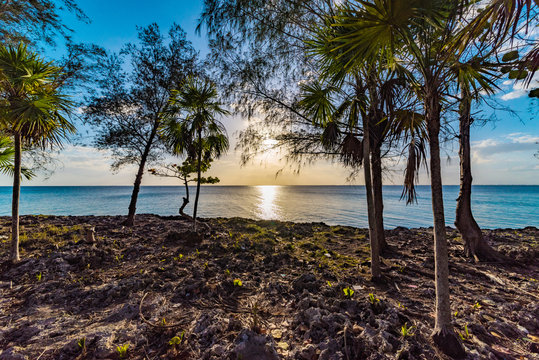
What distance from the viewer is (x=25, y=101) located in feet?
11.9

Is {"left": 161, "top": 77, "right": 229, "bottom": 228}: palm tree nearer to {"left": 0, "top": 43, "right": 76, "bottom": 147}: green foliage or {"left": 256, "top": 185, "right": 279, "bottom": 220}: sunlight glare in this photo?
{"left": 0, "top": 43, "right": 76, "bottom": 147}: green foliage

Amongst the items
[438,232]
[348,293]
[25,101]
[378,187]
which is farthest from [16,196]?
[378,187]

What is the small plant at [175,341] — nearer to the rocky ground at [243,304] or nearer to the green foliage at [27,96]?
the rocky ground at [243,304]

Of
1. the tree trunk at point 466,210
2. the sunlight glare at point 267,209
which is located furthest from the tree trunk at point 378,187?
the sunlight glare at point 267,209

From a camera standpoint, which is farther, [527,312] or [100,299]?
[100,299]

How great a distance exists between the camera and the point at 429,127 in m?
2.16

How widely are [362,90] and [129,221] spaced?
9.31 m

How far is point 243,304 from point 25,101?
509cm

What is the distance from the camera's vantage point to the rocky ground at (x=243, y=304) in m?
2.06

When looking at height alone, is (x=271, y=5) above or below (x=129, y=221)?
above

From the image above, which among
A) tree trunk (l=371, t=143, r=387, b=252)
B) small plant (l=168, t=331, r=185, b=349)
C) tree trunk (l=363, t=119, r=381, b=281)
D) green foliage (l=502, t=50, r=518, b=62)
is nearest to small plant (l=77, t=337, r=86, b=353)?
small plant (l=168, t=331, r=185, b=349)

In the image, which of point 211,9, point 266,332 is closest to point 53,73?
point 211,9

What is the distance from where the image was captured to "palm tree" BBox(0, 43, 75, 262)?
11.8 ft

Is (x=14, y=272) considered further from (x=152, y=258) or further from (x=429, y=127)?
(x=429, y=127)
